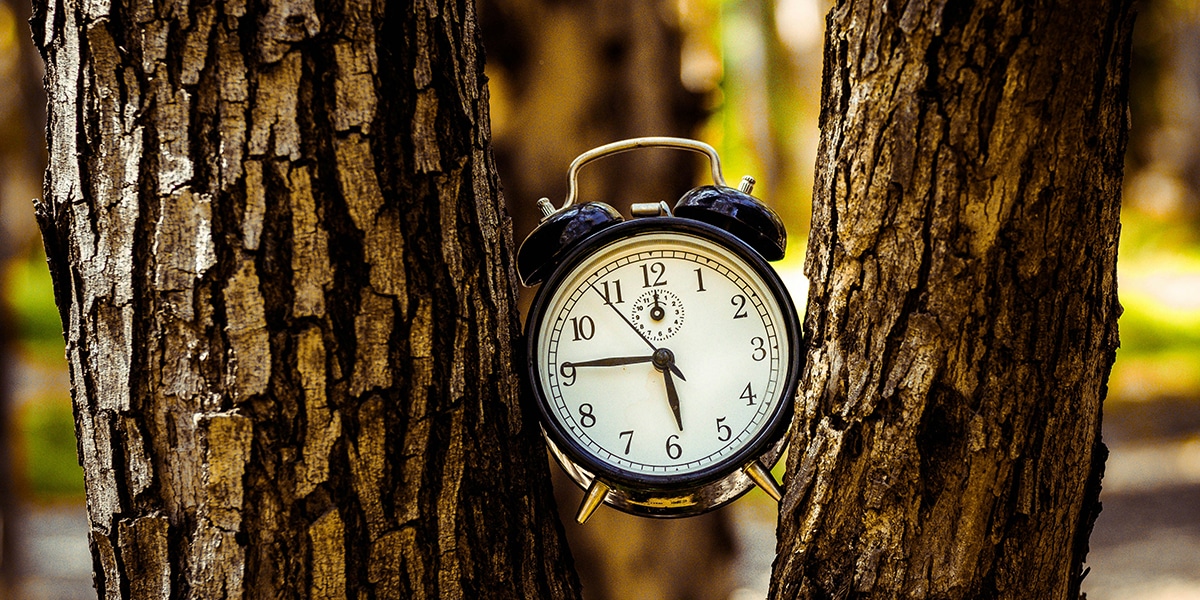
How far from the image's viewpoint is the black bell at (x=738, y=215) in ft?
4.70

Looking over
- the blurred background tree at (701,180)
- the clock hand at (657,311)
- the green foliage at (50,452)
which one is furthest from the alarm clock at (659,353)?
the green foliage at (50,452)

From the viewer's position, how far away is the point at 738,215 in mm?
1433

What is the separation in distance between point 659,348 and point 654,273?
0.36 feet

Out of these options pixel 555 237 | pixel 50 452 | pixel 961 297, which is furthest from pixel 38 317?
pixel 961 297

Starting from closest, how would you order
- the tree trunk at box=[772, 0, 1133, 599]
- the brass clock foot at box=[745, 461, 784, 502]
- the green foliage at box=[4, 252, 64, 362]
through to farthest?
the tree trunk at box=[772, 0, 1133, 599] < the brass clock foot at box=[745, 461, 784, 502] < the green foliage at box=[4, 252, 64, 362]

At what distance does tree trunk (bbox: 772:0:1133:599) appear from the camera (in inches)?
43.0

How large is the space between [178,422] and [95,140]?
0.37m

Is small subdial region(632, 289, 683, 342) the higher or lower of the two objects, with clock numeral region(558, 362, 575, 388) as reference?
higher

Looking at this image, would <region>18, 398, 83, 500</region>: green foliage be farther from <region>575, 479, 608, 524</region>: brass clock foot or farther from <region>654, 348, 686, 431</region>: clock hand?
<region>654, 348, 686, 431</region>: clock hand

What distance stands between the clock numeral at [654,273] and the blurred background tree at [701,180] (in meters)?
1.47

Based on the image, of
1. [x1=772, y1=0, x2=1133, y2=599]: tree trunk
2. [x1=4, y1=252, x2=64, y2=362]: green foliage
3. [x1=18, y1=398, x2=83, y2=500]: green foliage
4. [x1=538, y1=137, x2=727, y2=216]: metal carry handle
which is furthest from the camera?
[x1=4, y1=252, x2=64, y2=362]: green foliage

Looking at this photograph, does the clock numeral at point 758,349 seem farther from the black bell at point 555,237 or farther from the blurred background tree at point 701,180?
the blurred background tree at point 701,180

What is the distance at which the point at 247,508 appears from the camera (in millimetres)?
1172

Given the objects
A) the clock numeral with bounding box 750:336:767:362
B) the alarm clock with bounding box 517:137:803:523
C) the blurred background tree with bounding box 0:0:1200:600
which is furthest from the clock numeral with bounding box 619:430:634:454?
the blurred background tree with bounding box 0:0:1200:600
